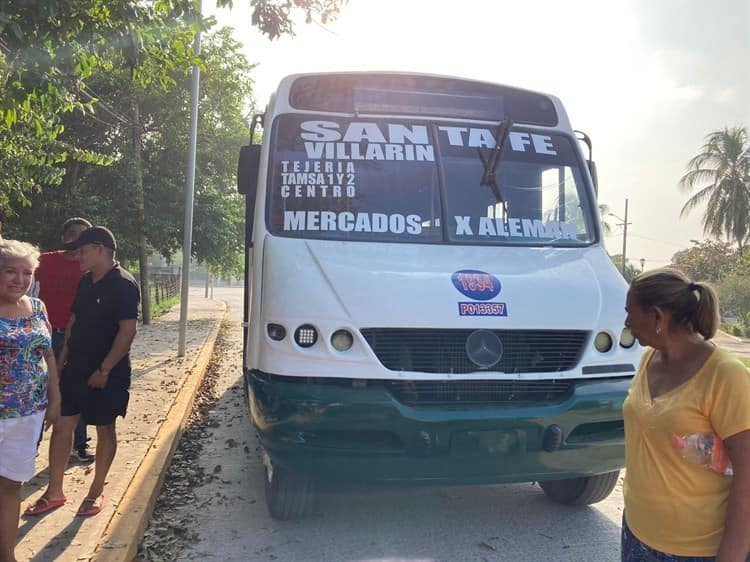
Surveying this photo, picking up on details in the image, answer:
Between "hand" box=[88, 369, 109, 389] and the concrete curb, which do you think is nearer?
the concrete curb

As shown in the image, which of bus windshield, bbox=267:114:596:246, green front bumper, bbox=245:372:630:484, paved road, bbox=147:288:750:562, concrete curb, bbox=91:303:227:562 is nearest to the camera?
green front bumper, bbox=245:372:630:484

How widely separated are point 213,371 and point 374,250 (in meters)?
7.48

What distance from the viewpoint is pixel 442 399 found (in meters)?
3.64

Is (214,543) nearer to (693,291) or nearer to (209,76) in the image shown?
(693,291)

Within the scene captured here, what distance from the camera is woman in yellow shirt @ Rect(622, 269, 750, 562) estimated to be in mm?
1820

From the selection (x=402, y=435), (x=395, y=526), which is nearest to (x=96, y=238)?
(x=402, y=435)

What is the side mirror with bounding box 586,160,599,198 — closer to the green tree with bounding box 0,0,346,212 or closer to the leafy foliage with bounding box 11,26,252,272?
the green tree with bounding box 0,0,346,212

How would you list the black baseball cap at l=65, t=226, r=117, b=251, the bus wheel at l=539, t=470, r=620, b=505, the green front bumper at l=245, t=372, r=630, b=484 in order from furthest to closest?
the bus wheel at l=539, t=470, r=620, b=505 → the black baseball cap at l=65, t=226, r=117, b=251 → the green front bumper at l=245, t=372, r=630, b=484

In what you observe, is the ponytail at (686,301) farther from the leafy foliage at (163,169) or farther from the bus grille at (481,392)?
the leafy foliage at (163,169)

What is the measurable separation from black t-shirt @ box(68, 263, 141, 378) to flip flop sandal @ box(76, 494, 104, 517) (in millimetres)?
770

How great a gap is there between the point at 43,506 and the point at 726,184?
44452mm

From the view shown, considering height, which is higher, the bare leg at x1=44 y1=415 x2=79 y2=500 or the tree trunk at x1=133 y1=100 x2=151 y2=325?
the tree trunk at x1=133 y1=100 x2=151 y2=325

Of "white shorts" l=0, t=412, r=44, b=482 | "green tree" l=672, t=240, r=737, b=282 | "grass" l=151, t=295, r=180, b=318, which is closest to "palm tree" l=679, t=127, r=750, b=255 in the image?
"green tree" l=672, t=240, r=737, b=282

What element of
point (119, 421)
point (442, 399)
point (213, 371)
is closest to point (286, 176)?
point (442, 399)
